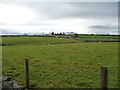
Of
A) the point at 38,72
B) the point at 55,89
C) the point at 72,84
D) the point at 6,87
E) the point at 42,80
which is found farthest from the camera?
the point at 38,72

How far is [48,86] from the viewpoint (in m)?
10.1

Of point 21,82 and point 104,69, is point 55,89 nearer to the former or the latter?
point 21,82

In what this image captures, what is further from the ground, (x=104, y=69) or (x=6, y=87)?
(x=104, y=69)

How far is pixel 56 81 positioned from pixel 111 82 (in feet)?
12.6

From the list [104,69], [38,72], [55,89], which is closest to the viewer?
[104,69]

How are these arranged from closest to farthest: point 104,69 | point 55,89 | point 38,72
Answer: point 104,69 < point 55,89 < point 38,72

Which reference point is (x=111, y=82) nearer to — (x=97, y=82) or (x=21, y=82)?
(x=97, y=82)

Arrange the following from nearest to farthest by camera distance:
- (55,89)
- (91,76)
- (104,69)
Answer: (104,69)
(55,89)
(91,76)

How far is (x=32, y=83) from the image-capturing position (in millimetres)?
10617

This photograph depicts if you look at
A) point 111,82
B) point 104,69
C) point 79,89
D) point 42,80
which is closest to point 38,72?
A: point 42,80

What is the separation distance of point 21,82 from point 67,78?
134 inches

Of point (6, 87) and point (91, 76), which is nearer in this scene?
point (6, 87)

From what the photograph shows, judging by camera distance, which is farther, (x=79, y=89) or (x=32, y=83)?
(x=32, y=83)

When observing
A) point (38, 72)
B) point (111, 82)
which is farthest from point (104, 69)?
point (38, 72)
